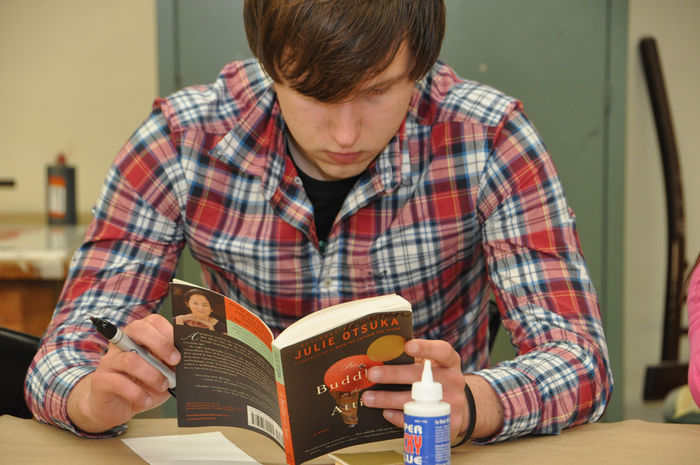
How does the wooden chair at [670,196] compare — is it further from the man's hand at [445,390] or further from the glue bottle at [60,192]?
the glue bottle at [60,192]

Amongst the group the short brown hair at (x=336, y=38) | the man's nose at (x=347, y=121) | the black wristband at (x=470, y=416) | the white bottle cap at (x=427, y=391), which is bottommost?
the black wristband at (x=470, y=416)

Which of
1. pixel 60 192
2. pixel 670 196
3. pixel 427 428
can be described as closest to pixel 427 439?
pixel 427 428

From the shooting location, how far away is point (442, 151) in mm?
1269

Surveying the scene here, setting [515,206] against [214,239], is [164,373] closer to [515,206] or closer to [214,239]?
[214,239]

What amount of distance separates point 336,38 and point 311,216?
1.18 ft

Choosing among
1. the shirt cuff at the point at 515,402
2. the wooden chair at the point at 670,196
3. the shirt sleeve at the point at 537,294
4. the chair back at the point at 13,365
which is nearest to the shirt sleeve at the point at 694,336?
the shirt sleeve at the point at 537,294

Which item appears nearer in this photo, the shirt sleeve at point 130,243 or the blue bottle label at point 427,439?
the blue bottle label at point 427,439

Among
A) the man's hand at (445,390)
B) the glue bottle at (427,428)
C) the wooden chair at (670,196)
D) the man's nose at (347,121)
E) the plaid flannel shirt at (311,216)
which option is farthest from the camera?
the wooden chair at (670,196)

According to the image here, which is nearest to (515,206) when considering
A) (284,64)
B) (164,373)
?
(284,64)

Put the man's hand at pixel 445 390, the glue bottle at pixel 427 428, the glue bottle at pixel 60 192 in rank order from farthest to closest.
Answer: the glue bottle at pixel 60 192, the man's hand at pixel 445 390, the glue bottle at pixel 427 428

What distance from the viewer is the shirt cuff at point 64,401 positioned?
1016 millimetres

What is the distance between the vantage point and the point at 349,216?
1.26 m

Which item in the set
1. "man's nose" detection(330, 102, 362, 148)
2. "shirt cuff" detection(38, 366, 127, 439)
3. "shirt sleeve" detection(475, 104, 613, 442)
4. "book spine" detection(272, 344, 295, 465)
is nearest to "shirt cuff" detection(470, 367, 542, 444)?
"shirt sleeve" detection(475, 104, 613, 442)

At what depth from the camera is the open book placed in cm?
80
